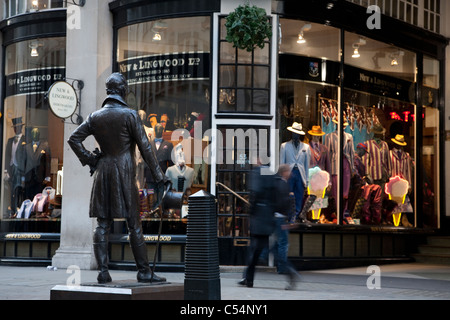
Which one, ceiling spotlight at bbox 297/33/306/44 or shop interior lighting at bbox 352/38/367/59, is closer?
ceiling spotlight at bbox 297/33/306/44

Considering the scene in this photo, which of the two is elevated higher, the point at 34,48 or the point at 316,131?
the point at 34,48

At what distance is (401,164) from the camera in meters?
18.3

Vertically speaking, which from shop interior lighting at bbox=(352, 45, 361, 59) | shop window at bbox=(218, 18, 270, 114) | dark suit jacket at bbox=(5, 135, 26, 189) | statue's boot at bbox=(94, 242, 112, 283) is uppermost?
shop interior lighting at bbox=(352, 45, 361, 59)

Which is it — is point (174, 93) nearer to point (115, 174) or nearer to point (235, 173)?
point (235, 173)

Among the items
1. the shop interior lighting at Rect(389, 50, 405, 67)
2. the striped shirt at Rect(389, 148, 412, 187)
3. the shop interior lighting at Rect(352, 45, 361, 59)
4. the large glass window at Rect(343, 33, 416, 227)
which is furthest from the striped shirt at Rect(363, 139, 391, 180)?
the shop interior lighting at Rect(352, 45, 361, 59)

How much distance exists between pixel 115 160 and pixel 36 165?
843 cm

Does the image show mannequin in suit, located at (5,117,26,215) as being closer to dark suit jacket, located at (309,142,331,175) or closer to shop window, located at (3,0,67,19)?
shop window, located at (3,0,67,19)

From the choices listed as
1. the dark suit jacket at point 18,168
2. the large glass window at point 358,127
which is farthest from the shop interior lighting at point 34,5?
the large glass window at point 358,127

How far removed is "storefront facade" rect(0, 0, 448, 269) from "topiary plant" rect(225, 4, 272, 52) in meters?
0.59

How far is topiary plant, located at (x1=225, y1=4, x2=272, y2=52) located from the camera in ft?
46.8

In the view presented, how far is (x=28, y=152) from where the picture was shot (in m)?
17.1

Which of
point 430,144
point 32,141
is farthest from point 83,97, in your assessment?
point 430,144

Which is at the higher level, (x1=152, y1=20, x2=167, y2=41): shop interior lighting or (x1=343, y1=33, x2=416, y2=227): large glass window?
(x1=152, y1=20, x2=167, y2=41): shop interior lighting

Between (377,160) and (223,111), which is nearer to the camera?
(223,111)
